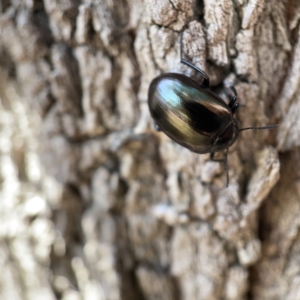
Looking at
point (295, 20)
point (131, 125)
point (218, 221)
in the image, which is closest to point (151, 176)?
point (131, 125)

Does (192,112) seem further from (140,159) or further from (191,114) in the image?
(140,159)

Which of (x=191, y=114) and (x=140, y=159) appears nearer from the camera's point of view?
(x=191, y=114)

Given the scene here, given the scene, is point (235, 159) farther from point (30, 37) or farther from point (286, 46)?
point (30, 37)

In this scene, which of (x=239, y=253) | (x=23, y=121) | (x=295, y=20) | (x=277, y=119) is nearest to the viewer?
(x=295, y=20)

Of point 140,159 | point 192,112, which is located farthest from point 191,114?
point 140,159
